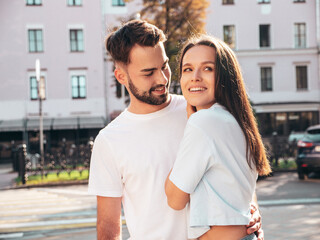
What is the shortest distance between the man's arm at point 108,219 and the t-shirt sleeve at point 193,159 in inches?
19.8

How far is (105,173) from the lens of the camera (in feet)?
8.54

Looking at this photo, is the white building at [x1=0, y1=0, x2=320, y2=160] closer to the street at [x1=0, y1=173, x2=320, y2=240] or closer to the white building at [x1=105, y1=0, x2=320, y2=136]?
the white building at [x1=105, y1=0, x2=320, y2=136]

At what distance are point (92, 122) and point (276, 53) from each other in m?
13.4

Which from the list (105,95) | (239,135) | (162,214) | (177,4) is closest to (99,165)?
(162,214)

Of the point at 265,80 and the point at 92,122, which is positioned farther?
the point at 265,80

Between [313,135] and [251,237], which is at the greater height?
[251,237]

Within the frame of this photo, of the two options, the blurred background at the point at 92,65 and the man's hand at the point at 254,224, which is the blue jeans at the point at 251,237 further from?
the blurred background at the point at 92,65

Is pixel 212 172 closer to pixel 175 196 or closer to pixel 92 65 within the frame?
pixel 175 196

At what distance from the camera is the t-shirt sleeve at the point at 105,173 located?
2.59 meters

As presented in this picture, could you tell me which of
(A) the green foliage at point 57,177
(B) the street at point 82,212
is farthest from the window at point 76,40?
(B) the street at point 82,212

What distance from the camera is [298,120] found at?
1320 inches

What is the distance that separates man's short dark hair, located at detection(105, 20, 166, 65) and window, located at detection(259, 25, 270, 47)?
32.4m

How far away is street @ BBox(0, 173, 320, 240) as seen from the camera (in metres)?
7.44

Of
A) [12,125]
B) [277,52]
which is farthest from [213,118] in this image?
[277,52]
